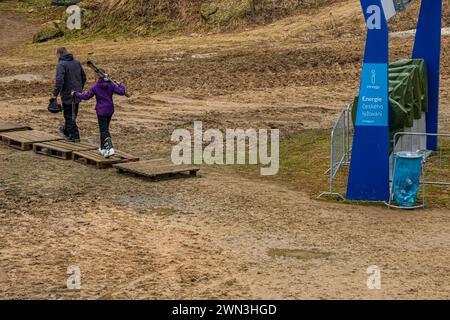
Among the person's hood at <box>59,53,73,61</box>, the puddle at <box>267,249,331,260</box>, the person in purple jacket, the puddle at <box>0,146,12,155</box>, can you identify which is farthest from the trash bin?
the puddle at <box>0,146,12,155</box>

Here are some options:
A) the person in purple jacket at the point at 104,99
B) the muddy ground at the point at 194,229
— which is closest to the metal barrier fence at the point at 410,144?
the muddy ground at the point at 194,229

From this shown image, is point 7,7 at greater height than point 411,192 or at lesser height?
greater

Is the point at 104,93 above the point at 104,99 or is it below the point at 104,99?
above

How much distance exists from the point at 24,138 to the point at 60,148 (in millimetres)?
1448

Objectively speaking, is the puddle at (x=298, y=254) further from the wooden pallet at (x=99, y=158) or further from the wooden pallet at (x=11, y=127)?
the wooden pallet at (x=11, y=127)

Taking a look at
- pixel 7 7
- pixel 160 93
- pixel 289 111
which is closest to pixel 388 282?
pixel 289 111

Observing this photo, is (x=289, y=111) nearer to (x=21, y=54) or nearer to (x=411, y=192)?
(x=411, y=192)

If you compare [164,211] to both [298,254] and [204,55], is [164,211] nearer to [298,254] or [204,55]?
[298,254]

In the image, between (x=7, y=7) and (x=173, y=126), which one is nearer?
(x=173, y=126)

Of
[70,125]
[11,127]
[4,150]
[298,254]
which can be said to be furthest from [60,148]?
[298,254]

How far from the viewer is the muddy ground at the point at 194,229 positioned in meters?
11.7

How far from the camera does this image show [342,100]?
26453mm

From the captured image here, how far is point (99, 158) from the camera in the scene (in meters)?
18.4

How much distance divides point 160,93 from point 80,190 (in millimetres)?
11642
